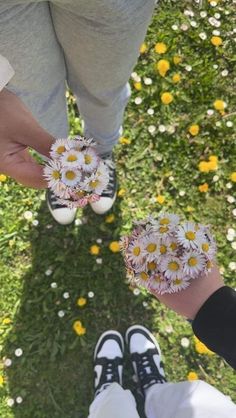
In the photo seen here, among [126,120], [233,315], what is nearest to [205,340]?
[233,315]

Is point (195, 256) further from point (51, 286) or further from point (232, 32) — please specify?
point (232, 32)

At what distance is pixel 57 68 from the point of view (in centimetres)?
134

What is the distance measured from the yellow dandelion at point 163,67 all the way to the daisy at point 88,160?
3.96 feet

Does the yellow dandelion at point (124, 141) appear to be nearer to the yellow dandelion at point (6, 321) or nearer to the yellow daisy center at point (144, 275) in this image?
the yellow dandelion at point (6, 321)

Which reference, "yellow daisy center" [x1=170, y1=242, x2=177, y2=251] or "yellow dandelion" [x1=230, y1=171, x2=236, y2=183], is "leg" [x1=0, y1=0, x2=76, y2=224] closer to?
"yellow daisy center" [x1=170, y1=242, x2=177, y2=251]

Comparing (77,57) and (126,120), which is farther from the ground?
(77,57)

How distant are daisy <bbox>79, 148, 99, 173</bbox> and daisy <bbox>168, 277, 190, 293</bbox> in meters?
0.33

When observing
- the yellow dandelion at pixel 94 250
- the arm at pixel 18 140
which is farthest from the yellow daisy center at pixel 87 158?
the yellow dandelion at pixel 94 250

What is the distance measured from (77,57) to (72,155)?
0.35m

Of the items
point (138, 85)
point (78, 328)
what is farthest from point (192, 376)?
point (138, 85)

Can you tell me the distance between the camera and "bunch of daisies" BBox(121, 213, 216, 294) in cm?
98

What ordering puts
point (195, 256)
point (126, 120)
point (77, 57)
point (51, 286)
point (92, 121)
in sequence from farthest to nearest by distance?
point (126, 120) < point (51, 286) < point (92, 121) < point (77, 57) < point (195, 256)

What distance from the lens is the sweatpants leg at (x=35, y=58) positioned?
3.46ft

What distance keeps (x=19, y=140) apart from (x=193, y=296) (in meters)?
0.55
